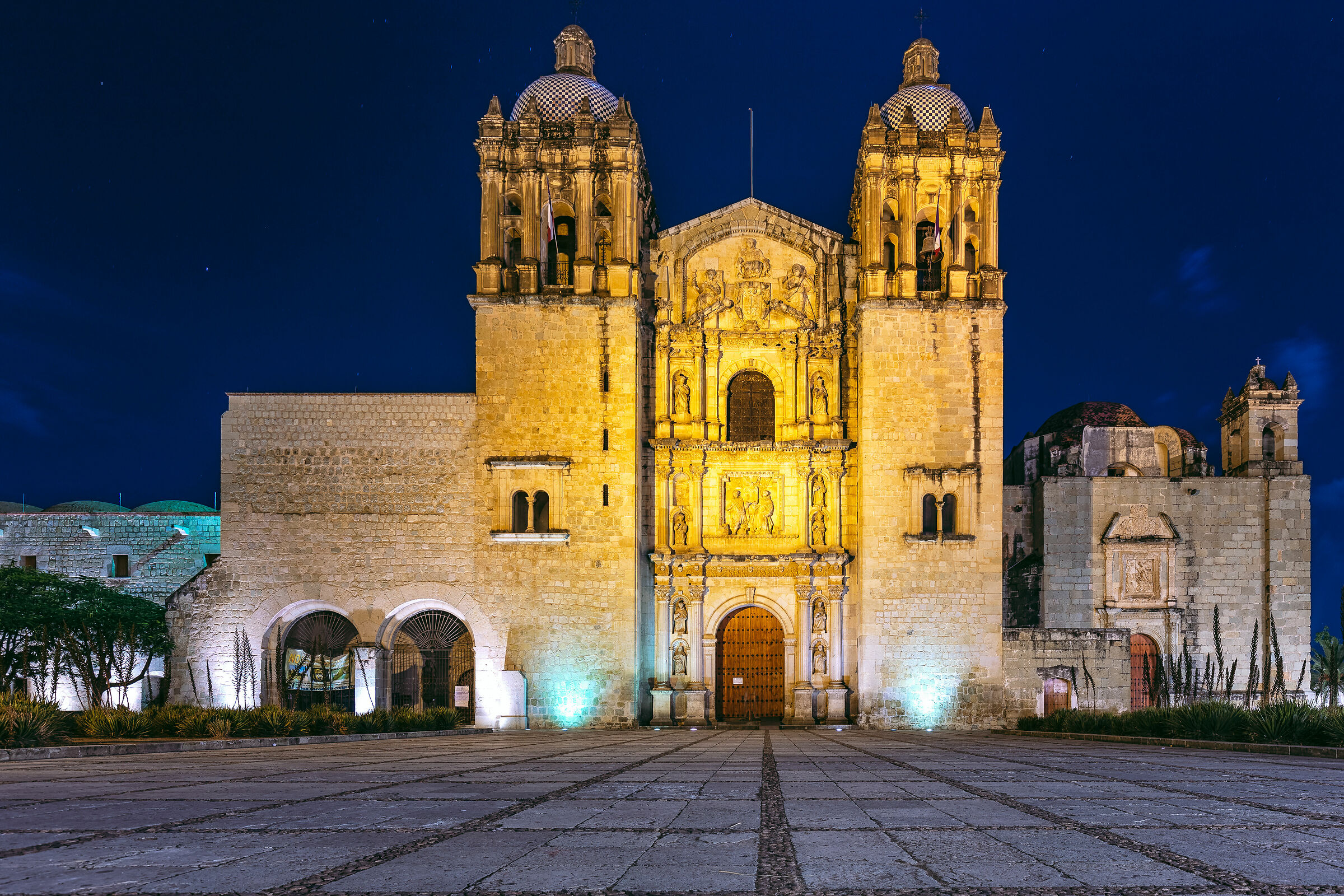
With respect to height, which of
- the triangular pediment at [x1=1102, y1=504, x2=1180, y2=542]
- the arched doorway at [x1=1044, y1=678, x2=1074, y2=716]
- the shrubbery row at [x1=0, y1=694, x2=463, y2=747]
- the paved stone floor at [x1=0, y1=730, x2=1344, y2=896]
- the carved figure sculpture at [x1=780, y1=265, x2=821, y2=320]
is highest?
the carved figure sculpture at [x1=780, y1=265, x2=821, y2=320]

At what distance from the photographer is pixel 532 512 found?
21.6 metres

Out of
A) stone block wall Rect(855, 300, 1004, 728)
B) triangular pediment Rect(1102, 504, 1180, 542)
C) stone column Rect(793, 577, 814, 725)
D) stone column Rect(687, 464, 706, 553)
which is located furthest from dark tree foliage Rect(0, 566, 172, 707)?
triangular pediment Rect(1102, 504, 1180, 542)

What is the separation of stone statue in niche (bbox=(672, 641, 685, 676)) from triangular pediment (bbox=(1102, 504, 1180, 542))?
440 inches

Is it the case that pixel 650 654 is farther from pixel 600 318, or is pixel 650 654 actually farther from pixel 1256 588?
pixel 1256 588

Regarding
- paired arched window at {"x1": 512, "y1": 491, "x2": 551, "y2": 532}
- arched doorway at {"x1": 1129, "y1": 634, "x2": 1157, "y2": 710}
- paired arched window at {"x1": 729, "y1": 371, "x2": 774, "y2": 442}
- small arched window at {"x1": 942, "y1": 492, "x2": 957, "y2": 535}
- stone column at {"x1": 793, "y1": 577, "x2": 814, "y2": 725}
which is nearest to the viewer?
paired arched window at {"x1": 512, "y1": 491, "x2": 551, "y2": 532}

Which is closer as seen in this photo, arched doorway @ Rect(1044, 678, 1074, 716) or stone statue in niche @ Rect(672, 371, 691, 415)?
arched doorway @ Rect(1044, 678, 1074, 716)

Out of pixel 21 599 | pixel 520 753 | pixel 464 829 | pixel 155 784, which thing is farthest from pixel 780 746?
pixel 21 599

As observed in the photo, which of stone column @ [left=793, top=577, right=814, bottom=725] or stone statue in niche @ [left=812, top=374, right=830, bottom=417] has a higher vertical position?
stone statue in niche @ [left=812, top=374, right=830, bottom=417]

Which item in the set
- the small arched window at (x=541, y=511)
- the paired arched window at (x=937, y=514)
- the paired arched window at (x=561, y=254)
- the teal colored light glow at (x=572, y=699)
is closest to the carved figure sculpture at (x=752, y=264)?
the paired arched window at (x=561, y=254)

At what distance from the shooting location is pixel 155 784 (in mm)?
6441

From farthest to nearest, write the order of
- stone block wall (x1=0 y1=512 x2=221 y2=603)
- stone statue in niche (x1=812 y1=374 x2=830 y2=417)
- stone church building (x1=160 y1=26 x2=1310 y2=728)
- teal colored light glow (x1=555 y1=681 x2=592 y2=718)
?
stone block wall (x1=0 y1=512 x2=221 y2=603) → stone statue in niche (x1=812 y1=374 x2=830 y2=417) → stone church building (x1=160 y1=26 x2=1310 y2=728) → teal colored light glow (x1=555 y1=681 x2=592 y2=718)

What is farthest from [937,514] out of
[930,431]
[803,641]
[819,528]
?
[803,641]

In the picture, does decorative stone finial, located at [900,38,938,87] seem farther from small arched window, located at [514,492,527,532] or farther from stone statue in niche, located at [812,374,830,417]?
small arched window, located at [514,492,527,532]

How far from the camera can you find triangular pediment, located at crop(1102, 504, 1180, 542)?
24.8m
